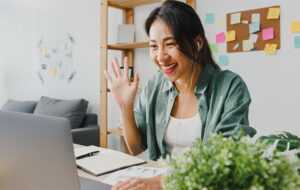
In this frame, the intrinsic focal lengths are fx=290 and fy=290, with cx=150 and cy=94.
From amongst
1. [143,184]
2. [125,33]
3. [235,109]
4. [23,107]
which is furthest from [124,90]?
[23,107]

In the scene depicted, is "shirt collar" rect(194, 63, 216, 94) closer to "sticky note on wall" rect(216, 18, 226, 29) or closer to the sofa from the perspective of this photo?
"sticky note on wall" rect(216, 18, 226, 29)

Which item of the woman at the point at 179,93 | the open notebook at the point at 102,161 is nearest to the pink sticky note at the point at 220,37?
the woman at the point at 179,93

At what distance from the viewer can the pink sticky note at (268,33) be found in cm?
225

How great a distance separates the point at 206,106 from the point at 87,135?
1.99 metres

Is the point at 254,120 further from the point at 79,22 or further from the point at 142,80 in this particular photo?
the point at 79,22

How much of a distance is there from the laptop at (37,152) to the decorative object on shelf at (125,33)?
237 cm

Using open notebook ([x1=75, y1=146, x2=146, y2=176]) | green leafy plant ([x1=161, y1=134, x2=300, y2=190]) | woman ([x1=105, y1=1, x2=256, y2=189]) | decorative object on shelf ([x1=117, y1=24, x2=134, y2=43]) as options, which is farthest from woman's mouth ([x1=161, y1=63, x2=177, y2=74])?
decorative object on shelf ([x1=117, y1=24, x2=134, y2=43])

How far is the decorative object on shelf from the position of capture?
3043 mm

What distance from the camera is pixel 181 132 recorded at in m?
1.38

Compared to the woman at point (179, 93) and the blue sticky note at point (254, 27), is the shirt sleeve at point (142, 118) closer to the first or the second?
the woman at point (179, 93)

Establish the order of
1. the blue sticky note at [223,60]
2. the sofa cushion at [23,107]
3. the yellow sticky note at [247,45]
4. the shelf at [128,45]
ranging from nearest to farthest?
the yellow sticky note at [247,45], the blue sticky note at [223,60], the shelf at [128,45], the sofa cushion at [23,107]

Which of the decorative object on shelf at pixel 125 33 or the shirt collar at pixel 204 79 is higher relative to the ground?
the decorative object on shelf at pixel 125 33

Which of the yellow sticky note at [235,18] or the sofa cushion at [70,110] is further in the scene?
the sofa cushion at [70,110]

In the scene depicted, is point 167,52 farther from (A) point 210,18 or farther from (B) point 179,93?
(A) point 210,18
